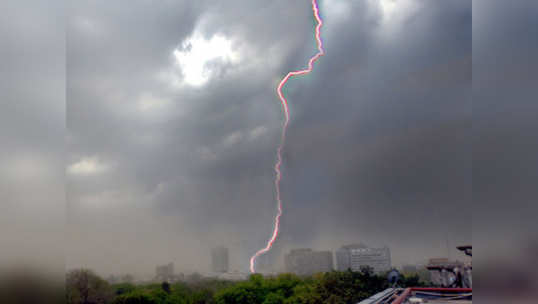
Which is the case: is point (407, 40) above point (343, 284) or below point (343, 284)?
above

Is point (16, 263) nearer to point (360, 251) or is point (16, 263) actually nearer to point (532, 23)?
point (532, 23)

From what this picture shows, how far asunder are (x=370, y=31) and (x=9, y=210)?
23.0 ft

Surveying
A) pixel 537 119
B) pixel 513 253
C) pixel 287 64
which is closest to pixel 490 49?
pixel 537 119

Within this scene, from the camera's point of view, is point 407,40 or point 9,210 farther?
point 407,40

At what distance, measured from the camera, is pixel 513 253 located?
0.93 metres

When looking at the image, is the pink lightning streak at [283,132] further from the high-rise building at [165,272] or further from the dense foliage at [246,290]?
the high-rise building at [165,272]

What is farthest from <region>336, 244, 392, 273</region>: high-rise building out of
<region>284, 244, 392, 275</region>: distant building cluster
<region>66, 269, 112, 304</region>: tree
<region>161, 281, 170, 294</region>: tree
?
<region>66, 269, 112, 304</region>: tree

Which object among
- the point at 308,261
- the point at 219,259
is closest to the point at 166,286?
the point at 219,259

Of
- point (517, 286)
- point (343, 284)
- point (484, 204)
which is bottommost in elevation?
point (343, 284)

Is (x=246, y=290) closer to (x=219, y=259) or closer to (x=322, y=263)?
(x=219, y=259)

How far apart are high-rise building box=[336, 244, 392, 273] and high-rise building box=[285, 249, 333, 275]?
29 centimetres

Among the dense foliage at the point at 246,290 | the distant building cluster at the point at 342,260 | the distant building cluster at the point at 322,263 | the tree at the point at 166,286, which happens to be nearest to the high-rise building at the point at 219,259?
the distant building cluster at the point at 322,263

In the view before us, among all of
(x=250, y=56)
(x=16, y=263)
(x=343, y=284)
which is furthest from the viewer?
(x=343, y=284)

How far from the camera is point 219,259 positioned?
8.72 m
